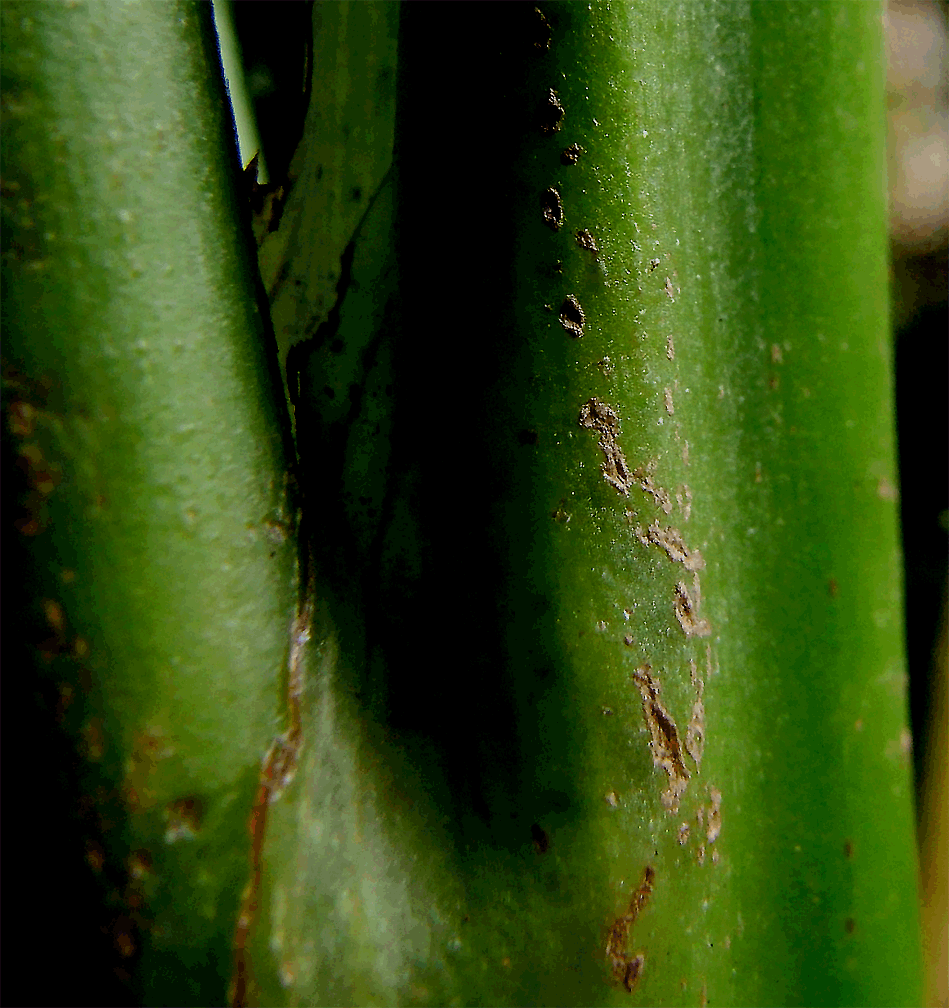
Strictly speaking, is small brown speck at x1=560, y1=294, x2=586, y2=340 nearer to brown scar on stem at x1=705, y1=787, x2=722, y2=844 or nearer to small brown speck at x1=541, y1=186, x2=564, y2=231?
small brown speck at x1=541, y1=186, x2=564, y2=231

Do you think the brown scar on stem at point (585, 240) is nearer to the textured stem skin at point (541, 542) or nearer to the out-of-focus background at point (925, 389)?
the textured stem skin at point (541, 542)

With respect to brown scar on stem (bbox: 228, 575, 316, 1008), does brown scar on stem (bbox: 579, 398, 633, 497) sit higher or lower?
higher

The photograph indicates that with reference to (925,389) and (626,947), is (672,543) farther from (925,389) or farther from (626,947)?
(925,389)

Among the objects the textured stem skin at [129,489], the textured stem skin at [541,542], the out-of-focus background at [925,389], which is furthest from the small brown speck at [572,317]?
the out-of-focus background at [925,389]

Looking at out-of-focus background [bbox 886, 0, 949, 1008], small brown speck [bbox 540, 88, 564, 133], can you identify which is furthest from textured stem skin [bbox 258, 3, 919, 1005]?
out-of-focus background [bbox 886, 0, 949, 1008]

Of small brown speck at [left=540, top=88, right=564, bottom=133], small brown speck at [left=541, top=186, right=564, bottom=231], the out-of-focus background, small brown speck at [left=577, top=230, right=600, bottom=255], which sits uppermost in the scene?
small brown speck at [left=540, top=88, right=564, bottom=133]

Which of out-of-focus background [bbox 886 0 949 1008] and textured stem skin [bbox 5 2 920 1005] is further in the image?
out-of-focus background [bbox 886 0 949 1008]
